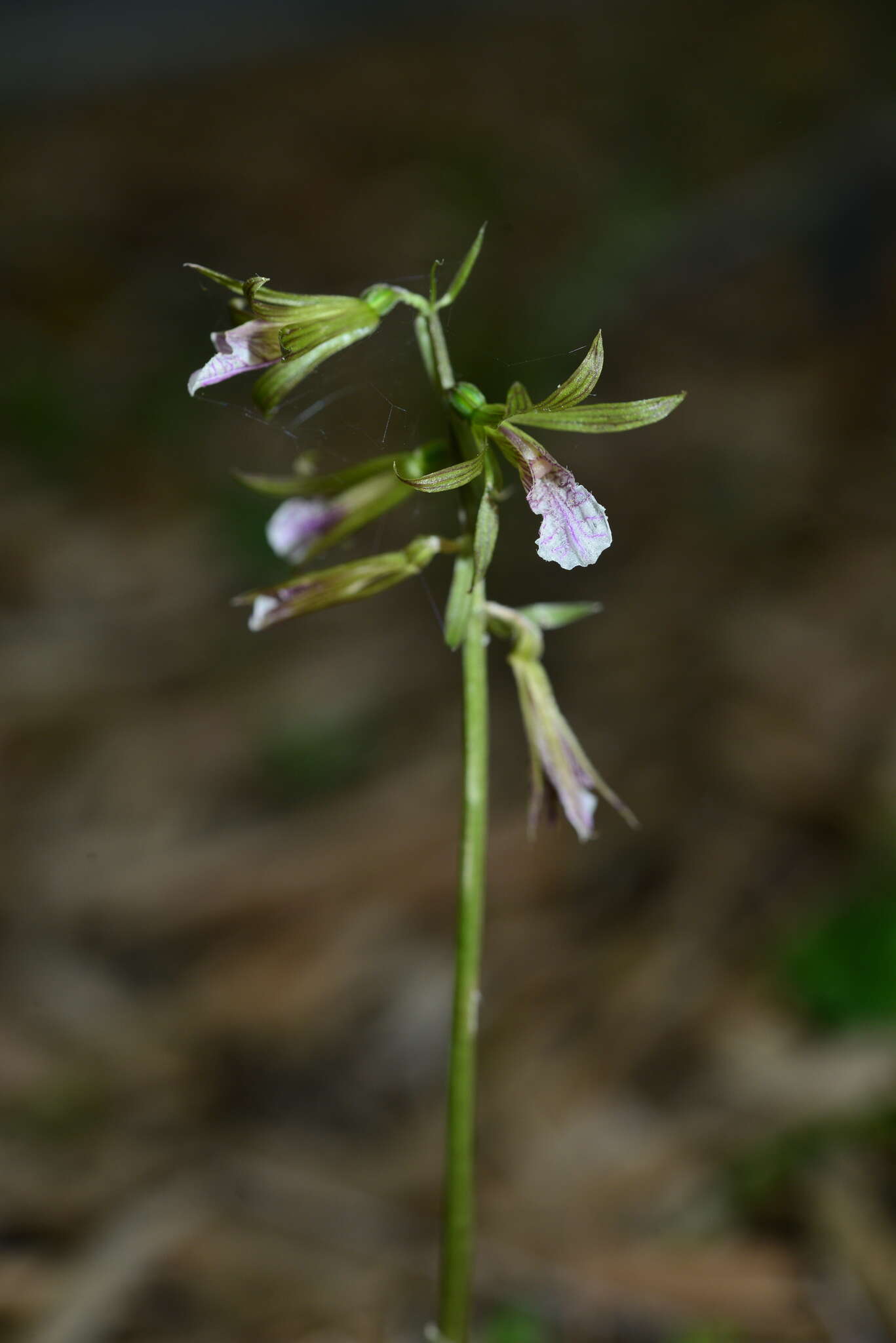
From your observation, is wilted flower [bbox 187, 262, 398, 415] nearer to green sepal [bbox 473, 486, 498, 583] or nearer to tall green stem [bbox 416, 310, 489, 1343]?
tall green stem [bbox 416, 310, 489, 1343]

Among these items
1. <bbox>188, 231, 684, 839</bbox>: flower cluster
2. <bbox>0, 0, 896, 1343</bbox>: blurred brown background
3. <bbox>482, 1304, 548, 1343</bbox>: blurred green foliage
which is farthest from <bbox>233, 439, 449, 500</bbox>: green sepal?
<bbox>482, 1304, 548, 1343</bbox>: blurred green foliage

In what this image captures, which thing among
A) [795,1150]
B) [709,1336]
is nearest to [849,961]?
[795,1150]

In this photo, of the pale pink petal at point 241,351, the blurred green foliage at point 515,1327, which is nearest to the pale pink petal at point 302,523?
the pale pink petal at point 241,351

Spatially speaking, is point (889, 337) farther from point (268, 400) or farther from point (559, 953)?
point (268, 400)

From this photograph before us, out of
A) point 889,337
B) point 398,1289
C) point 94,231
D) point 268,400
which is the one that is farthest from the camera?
point 94,231

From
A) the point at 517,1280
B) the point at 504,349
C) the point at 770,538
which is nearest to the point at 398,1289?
the point at 517,1280
